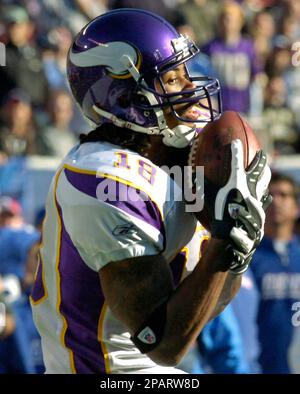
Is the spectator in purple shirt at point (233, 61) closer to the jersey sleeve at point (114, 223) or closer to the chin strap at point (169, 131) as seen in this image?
the chin strap at point (169, 131)

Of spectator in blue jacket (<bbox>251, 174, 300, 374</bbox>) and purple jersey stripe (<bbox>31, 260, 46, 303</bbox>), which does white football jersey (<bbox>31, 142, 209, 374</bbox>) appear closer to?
purple jersey stripe (<bbox>31, 260, 46, 303</bbox>)

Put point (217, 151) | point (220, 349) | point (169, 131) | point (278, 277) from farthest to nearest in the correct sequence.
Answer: point (278, 277)
point (220, 349)
point (169, 131)
point (217, 151)

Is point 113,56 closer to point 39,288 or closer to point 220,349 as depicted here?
point 39,288

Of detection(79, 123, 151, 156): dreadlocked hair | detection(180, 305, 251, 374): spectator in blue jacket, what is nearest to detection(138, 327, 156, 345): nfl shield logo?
detection(79, 123, 151, 156): dreadlocked hair

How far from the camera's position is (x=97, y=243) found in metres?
3.10

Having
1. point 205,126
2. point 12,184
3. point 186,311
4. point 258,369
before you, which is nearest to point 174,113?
point 205,126

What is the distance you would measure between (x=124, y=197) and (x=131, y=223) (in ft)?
0.27

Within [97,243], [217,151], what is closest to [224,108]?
[217,151]

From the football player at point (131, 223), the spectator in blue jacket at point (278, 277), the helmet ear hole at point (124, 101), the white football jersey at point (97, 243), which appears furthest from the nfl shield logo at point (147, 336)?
the spectator in blue jacket at point (278, 277)

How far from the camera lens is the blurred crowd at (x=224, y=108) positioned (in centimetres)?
600

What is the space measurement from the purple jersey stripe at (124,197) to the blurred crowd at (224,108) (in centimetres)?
195

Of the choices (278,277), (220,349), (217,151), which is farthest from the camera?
(278,277)
